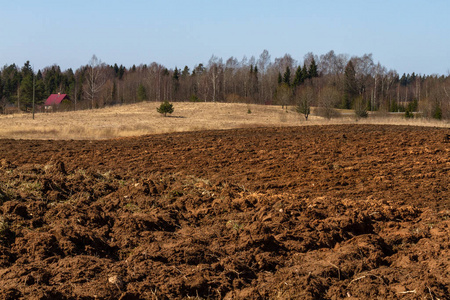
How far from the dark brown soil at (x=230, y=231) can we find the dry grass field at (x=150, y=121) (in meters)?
17.4

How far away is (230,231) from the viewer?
20.1ft

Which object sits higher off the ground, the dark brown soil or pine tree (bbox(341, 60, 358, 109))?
pine tree (bbox(341, 60, 358, 109))

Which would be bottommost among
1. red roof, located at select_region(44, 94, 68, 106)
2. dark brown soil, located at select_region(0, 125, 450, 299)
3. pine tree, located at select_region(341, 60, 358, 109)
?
dark brown soil, located at select_region(0, 125, 450, 299)

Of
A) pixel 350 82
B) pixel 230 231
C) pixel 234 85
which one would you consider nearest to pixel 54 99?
pixel 234 85

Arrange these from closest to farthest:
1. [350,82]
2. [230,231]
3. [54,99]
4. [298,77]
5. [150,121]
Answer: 1. [230,231]
2. [150,121]
3. [350,82]
4. [54,99]
5. [298,77]

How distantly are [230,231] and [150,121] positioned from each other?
40024 mm

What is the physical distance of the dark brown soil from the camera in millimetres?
4309

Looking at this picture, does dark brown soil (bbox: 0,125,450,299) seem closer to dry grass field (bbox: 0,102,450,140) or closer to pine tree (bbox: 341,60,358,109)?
dry grass field (bbox: 0,102,450,140)

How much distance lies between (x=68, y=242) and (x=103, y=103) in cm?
8736

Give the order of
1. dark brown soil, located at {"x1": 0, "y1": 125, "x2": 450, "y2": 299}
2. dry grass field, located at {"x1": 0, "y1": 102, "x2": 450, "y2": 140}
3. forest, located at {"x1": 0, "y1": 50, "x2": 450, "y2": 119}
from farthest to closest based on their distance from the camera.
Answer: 1. forest, located at {"x1": 0, "y1": 50, "x2": 450, "y2": 119}
2. dry grass field, located at {"x1": 0, "y1": 102, "x2": 450, "y2": 140}
3. dark brown soil, located at {"x1": 0, "y1": 125, "x2": 450, "y2": 299}

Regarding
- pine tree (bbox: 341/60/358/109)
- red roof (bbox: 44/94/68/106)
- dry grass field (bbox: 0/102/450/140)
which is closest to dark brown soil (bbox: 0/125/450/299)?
dry grass field (bbox: 0/102/450/140)

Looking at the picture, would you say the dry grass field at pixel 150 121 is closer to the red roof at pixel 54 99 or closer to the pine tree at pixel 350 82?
the pine tree at pixel 350 82

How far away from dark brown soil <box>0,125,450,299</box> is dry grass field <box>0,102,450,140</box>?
17.4m

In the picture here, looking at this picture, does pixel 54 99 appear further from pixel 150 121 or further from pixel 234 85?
pixel 150 121
